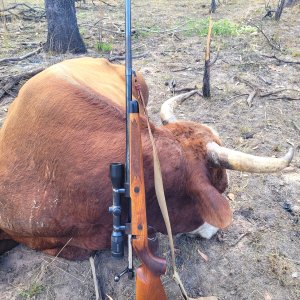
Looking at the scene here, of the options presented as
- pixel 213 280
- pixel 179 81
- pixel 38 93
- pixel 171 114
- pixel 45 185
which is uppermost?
pixel 38 93

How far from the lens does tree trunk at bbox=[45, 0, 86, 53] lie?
752 centimetres

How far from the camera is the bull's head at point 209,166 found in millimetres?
2446

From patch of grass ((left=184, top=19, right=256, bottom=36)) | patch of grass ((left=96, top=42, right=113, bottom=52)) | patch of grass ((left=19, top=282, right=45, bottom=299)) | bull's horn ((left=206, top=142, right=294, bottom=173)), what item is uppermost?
bull's horn ((left=206, top=142, right=294, bottom=173))

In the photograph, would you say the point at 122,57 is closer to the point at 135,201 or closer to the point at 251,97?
the point at 251,97

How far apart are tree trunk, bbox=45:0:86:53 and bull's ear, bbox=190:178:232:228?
6104mm

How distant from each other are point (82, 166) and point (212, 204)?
3.02 feet

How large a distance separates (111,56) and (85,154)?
5.63 m

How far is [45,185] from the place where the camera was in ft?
8.80

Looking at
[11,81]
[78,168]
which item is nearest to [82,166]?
[78,168]

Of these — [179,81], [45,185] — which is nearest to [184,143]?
[45,185]

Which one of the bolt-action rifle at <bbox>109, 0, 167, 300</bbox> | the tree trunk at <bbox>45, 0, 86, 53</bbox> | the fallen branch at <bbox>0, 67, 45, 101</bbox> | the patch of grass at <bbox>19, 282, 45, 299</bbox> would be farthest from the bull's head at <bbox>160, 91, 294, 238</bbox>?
the tree trunk at <bbox>45, 0, 86, 53</bbox>

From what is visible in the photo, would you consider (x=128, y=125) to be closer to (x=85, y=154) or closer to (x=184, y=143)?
(x=85, y=154)

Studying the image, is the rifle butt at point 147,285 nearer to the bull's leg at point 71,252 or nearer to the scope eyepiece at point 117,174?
the scope eyepiece at point 117,174

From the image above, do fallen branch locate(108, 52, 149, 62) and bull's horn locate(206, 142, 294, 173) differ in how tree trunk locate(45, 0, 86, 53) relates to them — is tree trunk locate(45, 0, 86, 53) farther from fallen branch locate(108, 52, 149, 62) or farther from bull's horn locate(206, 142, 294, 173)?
bull's horn locate(206, 142, 294, 173)
